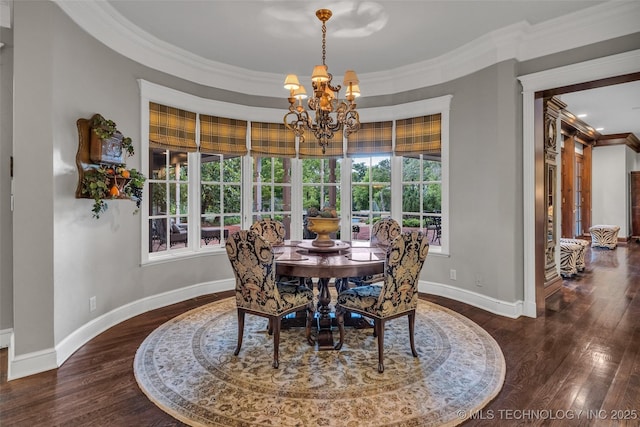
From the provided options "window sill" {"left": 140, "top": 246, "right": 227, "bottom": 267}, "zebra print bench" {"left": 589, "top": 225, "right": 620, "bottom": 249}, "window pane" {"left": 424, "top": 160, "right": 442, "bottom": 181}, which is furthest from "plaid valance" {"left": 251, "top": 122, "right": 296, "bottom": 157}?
"zebra print bench" {"left": 589, "top": 225, "right": 620, "bottom": 249}

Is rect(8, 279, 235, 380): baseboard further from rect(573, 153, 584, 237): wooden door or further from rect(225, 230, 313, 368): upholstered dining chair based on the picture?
rect(573, 153, 584, 237): wooden door

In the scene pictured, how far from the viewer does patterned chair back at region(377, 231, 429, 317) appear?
7.75 feet

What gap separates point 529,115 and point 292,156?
286cm

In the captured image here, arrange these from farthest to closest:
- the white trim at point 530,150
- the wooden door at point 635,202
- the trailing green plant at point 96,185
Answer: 1. the wooden door at point 635,202
2. the white trim at point 530,150
3. the trailing green plant at point 96,185

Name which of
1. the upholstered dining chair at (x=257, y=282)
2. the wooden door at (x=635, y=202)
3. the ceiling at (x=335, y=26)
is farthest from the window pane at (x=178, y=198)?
the wooden door at (x=635, y=202)

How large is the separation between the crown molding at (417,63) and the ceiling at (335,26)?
0.06m

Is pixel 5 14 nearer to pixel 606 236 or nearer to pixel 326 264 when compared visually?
pixel 326 264

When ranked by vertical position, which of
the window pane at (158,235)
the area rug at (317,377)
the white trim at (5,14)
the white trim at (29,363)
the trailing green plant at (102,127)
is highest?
the white trim at (5,14)

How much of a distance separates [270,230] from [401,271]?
6.02ft

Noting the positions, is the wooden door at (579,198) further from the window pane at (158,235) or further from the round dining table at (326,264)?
the window pane at (158,235)

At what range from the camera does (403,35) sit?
3.52 m

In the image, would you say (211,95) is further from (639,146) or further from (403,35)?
(639,146)

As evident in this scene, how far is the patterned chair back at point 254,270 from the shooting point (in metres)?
2.39

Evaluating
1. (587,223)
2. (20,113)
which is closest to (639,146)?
(587,223)
